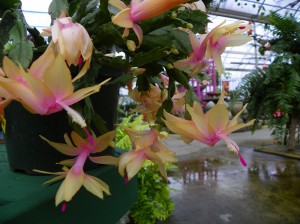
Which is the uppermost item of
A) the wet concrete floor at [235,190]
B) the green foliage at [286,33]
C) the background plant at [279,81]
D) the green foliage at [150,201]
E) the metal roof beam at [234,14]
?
the metal roof beam at [234,14]

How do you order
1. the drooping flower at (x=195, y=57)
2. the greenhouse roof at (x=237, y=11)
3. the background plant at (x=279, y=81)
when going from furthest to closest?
the greenhouse roof at (x=237, y=11) → the background plant at (x=279, y=81) → the drooping flower at (x=195, y=57)

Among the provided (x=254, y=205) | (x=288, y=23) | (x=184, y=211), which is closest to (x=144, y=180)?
(x=184, y=211)

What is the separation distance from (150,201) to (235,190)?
0.84 m

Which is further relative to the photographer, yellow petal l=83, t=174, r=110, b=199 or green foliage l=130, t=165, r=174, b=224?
green foliage l=130, t=165, r=174, b=224

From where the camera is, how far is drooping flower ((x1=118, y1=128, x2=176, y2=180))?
26 cm

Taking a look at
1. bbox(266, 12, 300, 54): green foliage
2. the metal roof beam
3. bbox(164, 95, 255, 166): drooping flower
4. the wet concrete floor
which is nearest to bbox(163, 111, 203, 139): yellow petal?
bbox(164, 95, 255, 166): drooping flower

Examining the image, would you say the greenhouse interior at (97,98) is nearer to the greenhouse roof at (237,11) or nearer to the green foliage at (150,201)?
the green foliage at (150,201)

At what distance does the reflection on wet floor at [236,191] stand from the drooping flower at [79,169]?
1.36m

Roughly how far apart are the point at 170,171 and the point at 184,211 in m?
0.79

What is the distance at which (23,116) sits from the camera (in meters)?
0.40

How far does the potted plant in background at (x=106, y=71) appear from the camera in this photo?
212mm

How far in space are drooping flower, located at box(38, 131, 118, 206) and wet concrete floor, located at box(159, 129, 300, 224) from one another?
1.30 meters

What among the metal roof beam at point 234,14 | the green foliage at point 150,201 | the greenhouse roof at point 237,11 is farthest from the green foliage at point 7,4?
the metal roof beam at point 234,14

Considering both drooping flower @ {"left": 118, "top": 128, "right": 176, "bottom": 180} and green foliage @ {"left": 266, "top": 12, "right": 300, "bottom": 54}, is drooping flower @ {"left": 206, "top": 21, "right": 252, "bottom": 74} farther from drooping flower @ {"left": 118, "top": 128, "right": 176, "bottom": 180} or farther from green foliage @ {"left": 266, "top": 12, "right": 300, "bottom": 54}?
green foliage @ {"left": 266, "top": 12, "right": 300, "bottom": 54}
